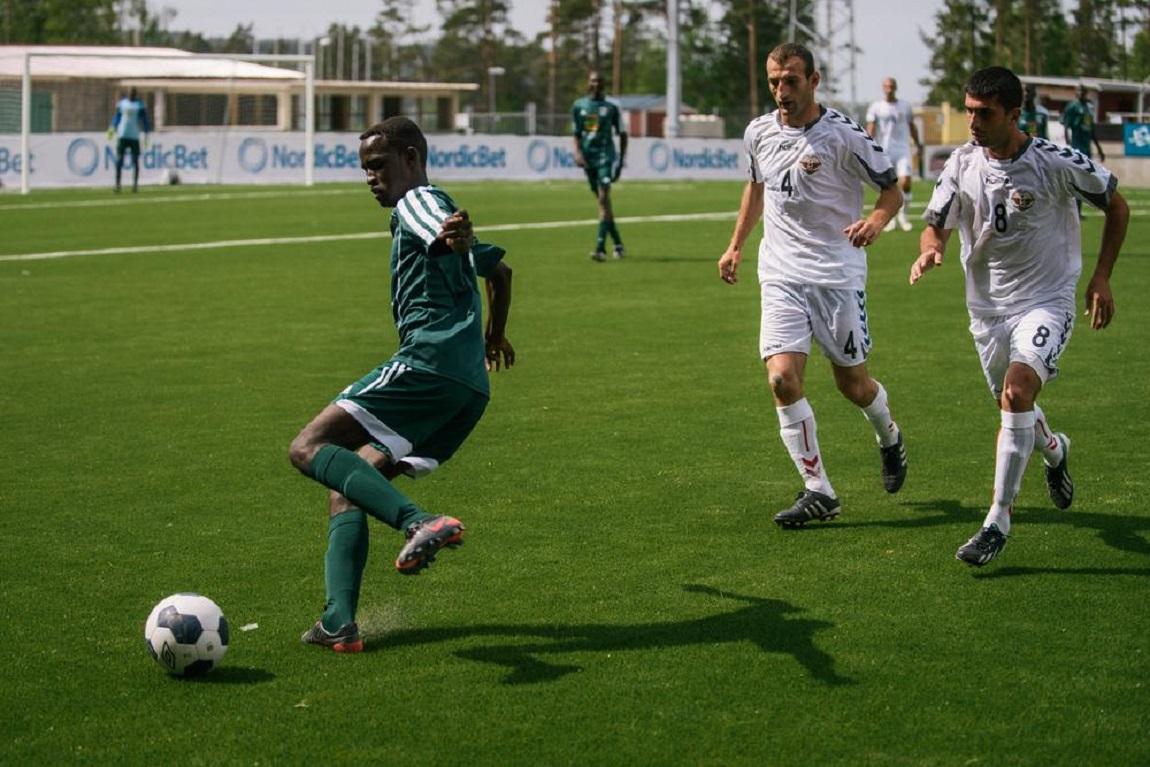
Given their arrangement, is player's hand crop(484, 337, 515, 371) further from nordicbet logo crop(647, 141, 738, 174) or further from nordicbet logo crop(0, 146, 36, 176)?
nordicbet logo crop(647, 141, 738, 174)

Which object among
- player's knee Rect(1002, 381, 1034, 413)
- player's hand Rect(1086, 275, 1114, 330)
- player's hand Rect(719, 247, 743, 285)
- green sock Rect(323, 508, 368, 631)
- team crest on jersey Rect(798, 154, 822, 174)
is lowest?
green sock Rect(323, 508, 368, 631)

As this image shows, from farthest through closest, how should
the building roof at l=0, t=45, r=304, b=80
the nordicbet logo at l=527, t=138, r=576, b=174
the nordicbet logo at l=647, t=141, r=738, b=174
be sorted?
the nordicbet logo at l=647, t=141, r=738, b=174
the nordicbet logo at l=527, t=138, r=576, b=174
the building roof at l=0, t=45, r=304, b=80

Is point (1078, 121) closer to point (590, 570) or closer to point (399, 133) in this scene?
point (590, 570)

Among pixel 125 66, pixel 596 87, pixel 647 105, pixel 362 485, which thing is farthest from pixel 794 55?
pixel 647 105

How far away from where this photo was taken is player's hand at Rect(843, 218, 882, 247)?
24.2 feet

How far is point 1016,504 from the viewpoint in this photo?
7.86 metres

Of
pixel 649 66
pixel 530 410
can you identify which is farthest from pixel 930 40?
pixel 530 410

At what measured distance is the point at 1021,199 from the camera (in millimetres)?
6895

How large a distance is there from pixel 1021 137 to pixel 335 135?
3862 centimetres

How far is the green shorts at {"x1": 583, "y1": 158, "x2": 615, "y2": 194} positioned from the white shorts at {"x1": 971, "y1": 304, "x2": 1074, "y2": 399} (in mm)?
13765

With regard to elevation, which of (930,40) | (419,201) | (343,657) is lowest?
(343,657)

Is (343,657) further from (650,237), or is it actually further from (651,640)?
(650,237)

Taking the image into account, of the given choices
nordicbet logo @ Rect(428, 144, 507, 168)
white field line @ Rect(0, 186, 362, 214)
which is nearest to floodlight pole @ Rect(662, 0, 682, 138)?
nordicbet logo @ Rect(428, 144, 507, 168)

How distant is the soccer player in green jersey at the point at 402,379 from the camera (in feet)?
18.1
